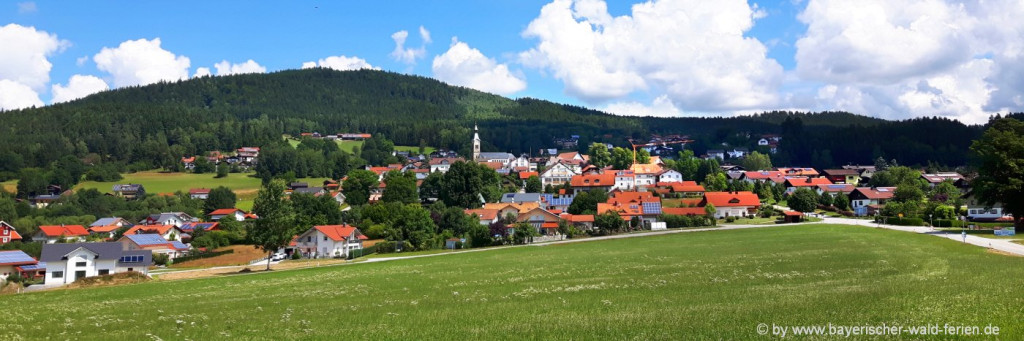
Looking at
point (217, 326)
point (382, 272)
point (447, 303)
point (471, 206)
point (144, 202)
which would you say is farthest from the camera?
point (144, 202)

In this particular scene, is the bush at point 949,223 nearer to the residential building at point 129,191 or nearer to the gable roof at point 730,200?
the gable roof at point 730,200

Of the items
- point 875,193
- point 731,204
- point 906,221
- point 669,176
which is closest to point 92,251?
point 731,204

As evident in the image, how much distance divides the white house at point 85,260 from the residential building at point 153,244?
1488 centimetres

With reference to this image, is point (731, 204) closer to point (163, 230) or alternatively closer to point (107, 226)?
point (163, 230)

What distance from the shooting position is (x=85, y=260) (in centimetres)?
5941

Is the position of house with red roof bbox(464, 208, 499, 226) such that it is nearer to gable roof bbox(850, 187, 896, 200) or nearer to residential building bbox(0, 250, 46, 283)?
residential building bbox(0, 250, 46, 283)

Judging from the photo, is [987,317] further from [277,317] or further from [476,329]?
[277,317]

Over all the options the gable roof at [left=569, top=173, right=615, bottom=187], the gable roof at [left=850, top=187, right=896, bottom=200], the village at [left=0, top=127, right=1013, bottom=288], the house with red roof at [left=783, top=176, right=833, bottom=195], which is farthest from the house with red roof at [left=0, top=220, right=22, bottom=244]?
the house with red roof at [left=783, top=176, right=833, bottom=195]

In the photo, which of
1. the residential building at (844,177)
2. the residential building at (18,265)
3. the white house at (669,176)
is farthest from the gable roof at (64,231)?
the residential building at (844,177)

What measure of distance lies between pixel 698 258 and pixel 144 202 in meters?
121

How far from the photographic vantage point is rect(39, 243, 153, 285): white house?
56.8 m

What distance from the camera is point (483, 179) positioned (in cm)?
10869

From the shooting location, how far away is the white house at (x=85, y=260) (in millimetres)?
56844

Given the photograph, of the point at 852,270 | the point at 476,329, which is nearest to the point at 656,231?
the point at 852,270
